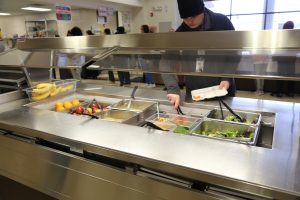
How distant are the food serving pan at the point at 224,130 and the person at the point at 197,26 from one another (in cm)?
28

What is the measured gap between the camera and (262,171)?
0.87 m

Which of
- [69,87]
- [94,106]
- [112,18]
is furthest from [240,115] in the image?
[112,18]

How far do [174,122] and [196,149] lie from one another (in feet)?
1.48

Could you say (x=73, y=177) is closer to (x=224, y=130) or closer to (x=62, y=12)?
(x=224, y=130)

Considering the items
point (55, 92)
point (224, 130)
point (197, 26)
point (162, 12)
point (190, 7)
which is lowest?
point (224, 130)

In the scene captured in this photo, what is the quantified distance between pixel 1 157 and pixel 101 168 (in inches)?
35.5

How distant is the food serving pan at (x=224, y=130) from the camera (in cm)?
125

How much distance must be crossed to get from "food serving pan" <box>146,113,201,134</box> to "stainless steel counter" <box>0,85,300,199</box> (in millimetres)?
151

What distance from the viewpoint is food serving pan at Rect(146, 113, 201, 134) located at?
134cm

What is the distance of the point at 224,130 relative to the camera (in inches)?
53.6

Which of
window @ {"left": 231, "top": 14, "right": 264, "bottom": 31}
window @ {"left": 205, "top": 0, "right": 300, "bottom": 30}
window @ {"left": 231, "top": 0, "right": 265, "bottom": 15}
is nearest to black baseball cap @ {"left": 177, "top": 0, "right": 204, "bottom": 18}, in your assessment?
window @ {"left": 205, "top": 0, "right": 300, "bottom": 30}

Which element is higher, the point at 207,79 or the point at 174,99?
the point at 207,79

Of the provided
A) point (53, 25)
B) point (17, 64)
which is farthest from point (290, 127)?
point (53, 25)

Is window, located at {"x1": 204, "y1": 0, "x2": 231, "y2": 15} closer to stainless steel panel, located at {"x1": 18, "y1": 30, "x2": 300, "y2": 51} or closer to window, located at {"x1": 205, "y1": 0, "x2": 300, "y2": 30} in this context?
window, located at {"x1": 205, "y1": 0, "x2": 300, "y2": 30}
